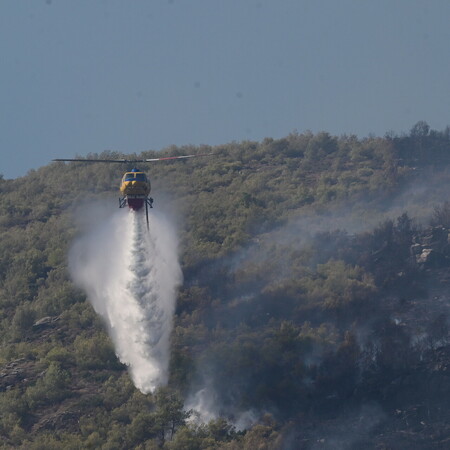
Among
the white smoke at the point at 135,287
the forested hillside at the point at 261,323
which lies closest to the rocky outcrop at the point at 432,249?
the forested hillside at the point at 261,323

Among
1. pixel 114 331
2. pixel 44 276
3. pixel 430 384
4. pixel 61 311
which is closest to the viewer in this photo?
pixel 430 384

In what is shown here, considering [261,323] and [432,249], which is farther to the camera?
[432,249]

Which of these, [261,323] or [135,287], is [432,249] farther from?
[135,287]

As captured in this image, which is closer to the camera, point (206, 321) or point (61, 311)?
point (206, 321)

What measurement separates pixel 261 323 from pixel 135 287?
44.4 ft

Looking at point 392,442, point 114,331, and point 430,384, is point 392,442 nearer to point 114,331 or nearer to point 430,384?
point 430,384

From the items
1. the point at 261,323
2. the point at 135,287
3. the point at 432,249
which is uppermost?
the point at 135,287

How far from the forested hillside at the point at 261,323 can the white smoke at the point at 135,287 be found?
1.56m

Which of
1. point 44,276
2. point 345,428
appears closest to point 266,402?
point 345,428

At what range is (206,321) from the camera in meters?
120

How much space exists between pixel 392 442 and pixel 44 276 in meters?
66.5

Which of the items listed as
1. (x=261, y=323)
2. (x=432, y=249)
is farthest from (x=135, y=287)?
(x=432, y=249)

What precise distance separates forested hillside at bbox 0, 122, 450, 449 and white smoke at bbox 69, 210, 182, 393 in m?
1.56

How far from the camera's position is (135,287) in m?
118
